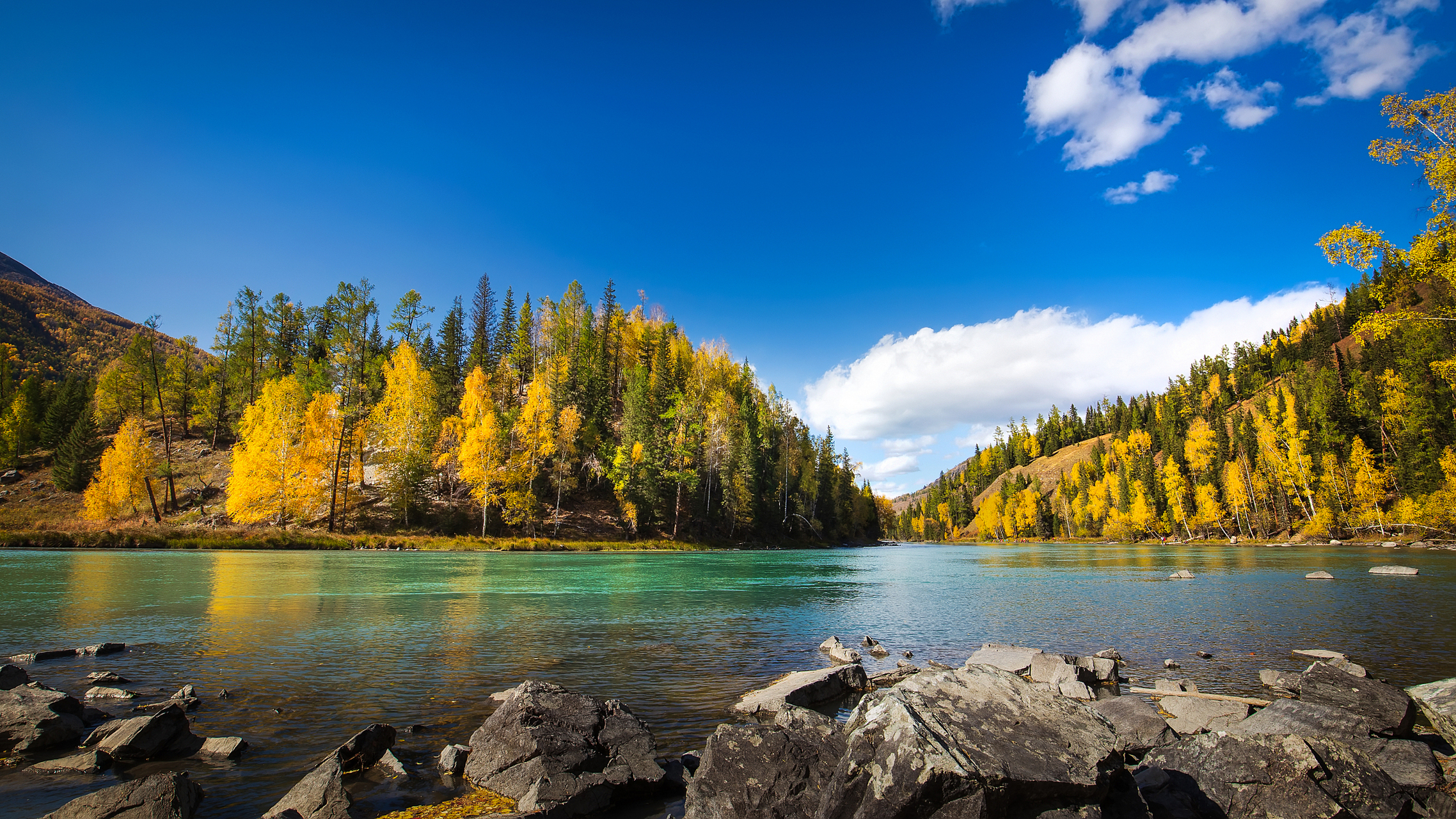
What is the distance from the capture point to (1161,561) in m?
52.1

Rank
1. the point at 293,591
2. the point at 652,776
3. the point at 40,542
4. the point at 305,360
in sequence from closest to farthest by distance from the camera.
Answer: the point at 652,776 < the point at 293,591 < the point at 40,542 < the point at 305,360

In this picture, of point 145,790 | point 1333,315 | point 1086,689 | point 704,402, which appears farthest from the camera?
point 1333,315

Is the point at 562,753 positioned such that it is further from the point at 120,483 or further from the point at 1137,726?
the point at 120,483

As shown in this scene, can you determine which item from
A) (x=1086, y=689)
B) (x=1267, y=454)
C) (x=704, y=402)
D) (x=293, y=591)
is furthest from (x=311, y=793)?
(x=1267, y=454)

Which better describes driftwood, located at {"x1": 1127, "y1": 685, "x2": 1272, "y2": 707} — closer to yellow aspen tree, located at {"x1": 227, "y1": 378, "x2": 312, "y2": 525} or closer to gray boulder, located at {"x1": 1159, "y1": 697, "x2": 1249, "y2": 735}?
gray boulder, located at {"x1": 1159, "y1": 697, "x2": 1249, "y2": 735}

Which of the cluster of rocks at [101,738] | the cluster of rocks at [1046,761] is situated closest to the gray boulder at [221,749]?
the cluster of rocks at [101,738]

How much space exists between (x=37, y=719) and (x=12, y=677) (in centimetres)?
330

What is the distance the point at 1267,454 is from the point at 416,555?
375ft

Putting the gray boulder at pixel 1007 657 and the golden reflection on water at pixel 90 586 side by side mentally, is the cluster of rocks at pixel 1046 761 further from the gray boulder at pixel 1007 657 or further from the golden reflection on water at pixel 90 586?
the golden reflection on water at pixel 90 586

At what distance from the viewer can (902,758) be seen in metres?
4.80

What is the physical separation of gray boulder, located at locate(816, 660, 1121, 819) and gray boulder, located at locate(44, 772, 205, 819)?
6.08 m

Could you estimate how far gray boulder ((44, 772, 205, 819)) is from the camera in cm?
507

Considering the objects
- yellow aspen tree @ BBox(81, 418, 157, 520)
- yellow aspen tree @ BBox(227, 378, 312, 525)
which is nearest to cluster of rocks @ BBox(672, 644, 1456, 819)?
yellow aspen tree @ BBox(227, 378, 312, 525)

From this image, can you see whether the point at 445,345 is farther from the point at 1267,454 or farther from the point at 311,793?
the point at 1267,454
